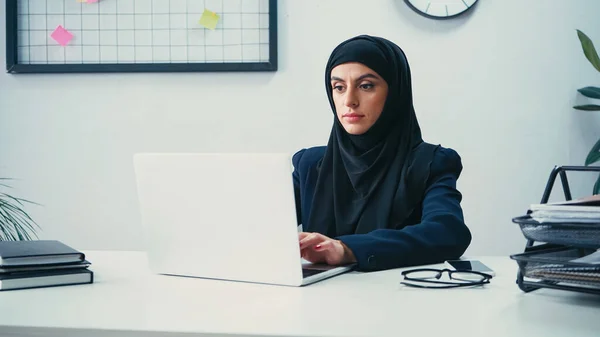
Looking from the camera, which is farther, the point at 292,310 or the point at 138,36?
the point at 138,36

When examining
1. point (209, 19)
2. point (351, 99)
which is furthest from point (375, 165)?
point (209, 19)

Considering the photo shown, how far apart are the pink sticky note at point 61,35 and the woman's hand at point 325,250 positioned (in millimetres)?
1800

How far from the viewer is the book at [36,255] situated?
1046 millimetres

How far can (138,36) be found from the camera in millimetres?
2641

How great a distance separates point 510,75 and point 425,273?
158 centimetres

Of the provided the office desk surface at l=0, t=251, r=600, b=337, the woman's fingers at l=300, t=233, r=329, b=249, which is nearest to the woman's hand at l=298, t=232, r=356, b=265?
the woman's fingers at l=300, t=233, r=329, b=249

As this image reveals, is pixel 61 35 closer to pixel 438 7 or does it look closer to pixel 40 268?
pixel 438 7

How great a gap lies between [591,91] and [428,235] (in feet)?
4.54

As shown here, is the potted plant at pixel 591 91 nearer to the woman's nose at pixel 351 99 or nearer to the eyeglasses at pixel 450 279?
the woman's nose at pixel 351 99

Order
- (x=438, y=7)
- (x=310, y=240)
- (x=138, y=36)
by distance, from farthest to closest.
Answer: (x=138, y=36) → (x=438, y=7) → (x=310, y=240)

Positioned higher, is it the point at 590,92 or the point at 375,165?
the point at 590,92

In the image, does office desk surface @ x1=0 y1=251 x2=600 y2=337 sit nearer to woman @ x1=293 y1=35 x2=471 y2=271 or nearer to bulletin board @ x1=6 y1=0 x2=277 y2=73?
woman @ x1=293 y1=35 x2=471 y2=271

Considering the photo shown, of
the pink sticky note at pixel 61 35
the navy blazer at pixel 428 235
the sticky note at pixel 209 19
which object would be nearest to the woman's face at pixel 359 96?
the navy blazer at pixel 428 235

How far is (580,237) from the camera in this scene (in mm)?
864
